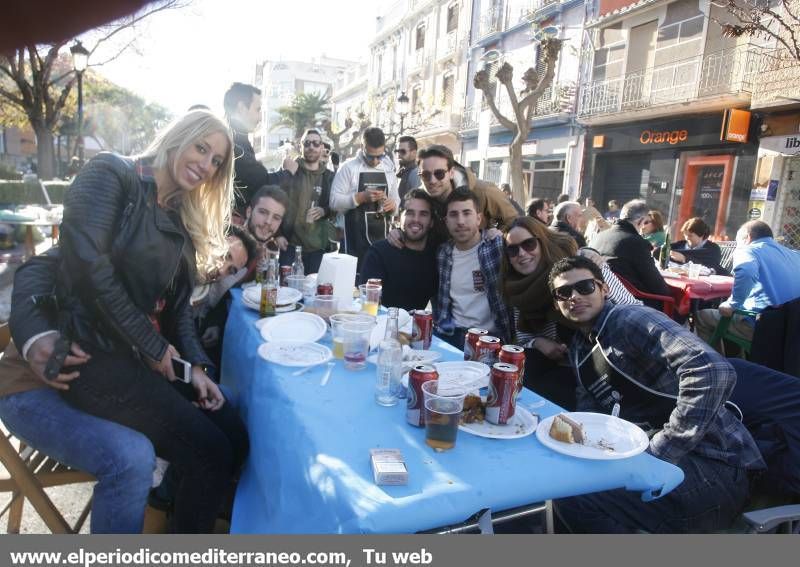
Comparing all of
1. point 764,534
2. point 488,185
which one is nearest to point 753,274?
point 488,185

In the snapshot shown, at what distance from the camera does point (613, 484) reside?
1.52m

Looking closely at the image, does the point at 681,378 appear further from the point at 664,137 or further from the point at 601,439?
the point at 664,137

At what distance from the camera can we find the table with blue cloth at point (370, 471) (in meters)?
1.30

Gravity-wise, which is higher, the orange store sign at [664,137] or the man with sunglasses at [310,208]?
the orange store sign at [664,137]

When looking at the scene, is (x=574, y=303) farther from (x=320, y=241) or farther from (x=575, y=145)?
(x=575, y=145)

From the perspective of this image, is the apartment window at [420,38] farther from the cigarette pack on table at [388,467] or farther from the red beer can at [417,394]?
the cigarette pack on table at [388,467]

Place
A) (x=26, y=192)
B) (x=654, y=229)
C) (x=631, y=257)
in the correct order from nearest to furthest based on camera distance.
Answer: (x=631, y=257) < (x=654, y=229) < (x=26, y=192)

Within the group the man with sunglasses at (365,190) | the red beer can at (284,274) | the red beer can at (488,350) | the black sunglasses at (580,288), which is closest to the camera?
the red beer can at (488,350)

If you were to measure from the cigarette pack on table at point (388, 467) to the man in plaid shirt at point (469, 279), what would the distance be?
6.63 feet

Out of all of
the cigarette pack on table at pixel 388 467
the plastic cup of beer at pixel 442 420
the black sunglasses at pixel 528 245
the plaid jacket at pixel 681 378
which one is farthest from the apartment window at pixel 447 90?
the cigarette pack on table at pixel 388 467

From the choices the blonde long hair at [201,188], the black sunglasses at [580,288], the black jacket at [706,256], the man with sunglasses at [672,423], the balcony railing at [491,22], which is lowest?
the man with sunglasses at [672,423]

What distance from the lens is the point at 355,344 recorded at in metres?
2.28

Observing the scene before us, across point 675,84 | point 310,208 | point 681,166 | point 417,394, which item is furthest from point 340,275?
point 675,84

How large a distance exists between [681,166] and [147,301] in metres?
14.7
